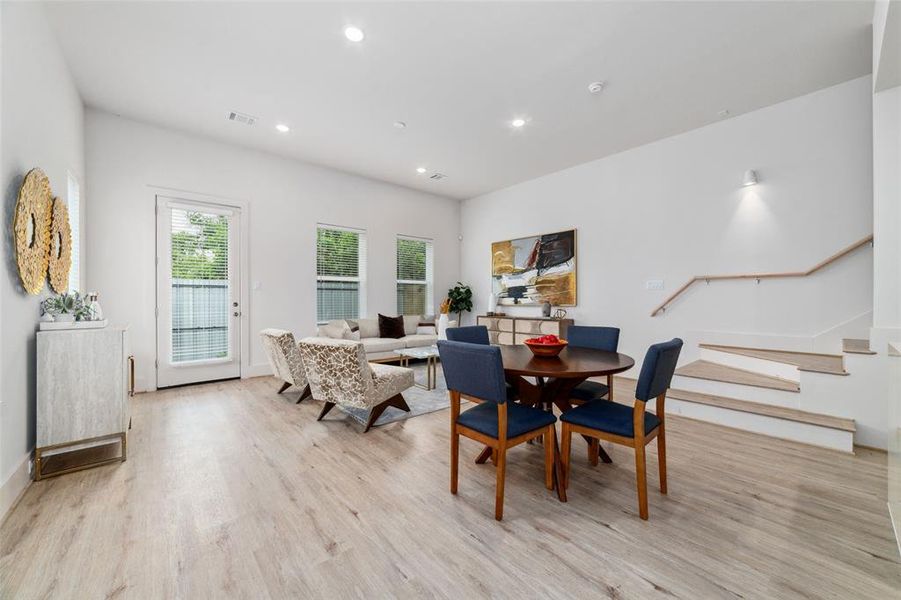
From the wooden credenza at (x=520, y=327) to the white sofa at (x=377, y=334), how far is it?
106cm

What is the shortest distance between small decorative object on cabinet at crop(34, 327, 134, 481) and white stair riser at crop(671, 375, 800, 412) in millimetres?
4897

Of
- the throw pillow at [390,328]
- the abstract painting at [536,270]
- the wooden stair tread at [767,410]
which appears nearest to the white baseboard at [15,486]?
the throw pillow at [390,328]

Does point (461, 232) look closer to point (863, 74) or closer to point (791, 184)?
point (791, 184)

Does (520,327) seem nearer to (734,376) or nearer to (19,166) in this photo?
(734,376)

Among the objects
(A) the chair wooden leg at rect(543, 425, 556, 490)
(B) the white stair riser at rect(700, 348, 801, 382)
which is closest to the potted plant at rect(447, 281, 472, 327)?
(B) the white stair riser at rect(700, 348, 801, 382)

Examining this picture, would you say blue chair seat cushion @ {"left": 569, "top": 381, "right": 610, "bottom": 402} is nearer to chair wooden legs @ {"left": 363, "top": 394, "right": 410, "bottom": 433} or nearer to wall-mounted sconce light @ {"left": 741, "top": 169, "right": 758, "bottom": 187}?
chair wooden legs @ {"left": 363, "top": 394, "right": 410, "bottom": 433}

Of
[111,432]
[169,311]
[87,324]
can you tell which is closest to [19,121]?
[87,324]

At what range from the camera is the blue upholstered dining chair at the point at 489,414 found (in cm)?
189

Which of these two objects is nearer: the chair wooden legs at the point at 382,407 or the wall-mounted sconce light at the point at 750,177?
the chair wooden legs at the point at 382,407

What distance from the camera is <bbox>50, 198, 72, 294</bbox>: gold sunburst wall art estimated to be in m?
2.69

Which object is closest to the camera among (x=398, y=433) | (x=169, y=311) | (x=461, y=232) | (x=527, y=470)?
(x=527, y=470)

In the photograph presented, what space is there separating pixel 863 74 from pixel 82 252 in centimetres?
800

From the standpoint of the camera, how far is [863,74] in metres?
3.31

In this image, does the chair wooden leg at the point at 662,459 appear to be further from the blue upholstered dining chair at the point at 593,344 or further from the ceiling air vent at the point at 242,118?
the ceiling air vent at the point at 242,118
